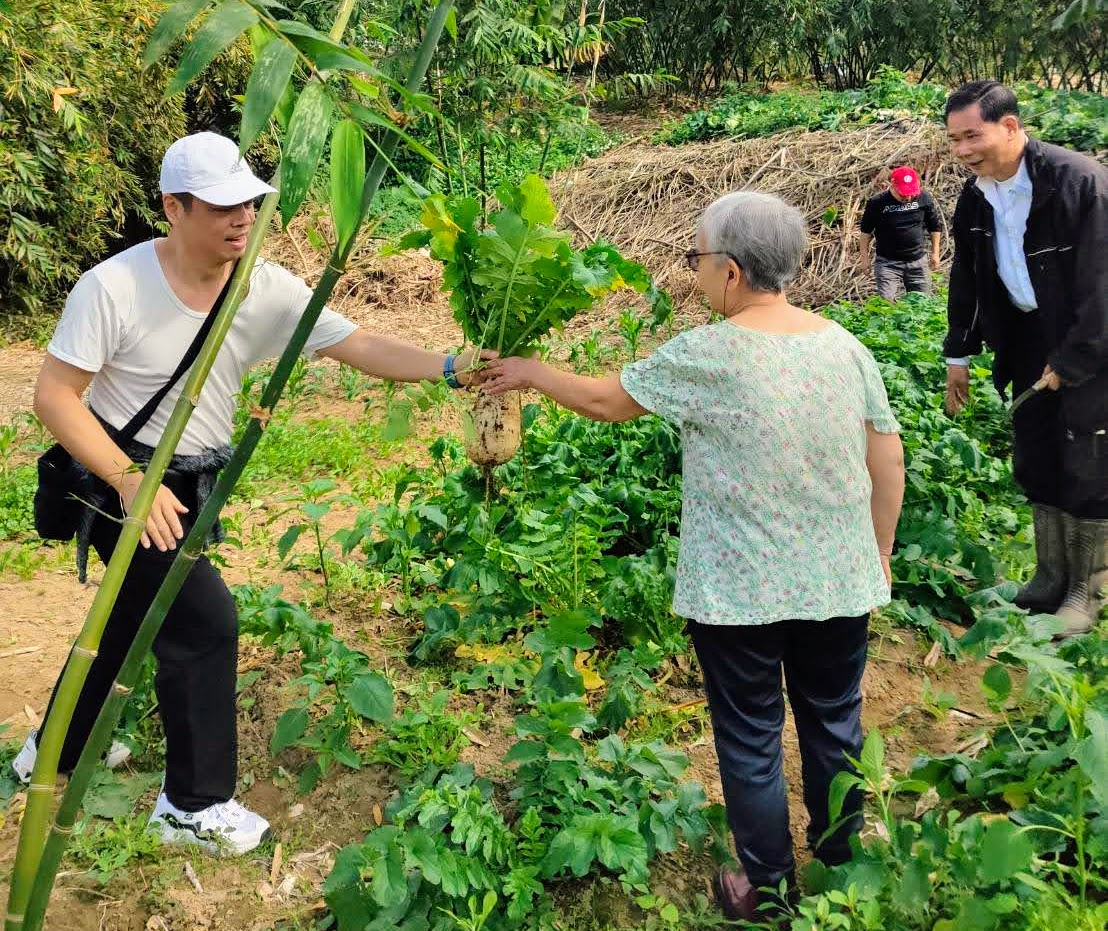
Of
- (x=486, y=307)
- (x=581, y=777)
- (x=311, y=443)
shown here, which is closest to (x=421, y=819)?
(x=581, y=777)

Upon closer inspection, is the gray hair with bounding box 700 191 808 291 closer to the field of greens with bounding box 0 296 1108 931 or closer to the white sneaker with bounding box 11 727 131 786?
the field of greens with bounding box 0 296 1108 931

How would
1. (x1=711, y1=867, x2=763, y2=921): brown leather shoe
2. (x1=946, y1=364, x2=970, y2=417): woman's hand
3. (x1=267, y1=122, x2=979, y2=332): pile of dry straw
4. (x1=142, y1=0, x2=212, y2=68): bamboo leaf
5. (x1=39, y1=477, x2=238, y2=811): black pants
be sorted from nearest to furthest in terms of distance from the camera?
1. (x1=142, y1=0, x2=212, y2=68): bamboo leaf
2. (x1=711, y1=867, x2=763, y2=921): brown leather shoe
3. (x1=39, y1=477, x2=238, y2=811): black pants
4. (x1=946, y1=364, x2=970, y2=417): woman's hand
5. (x1=267, y1=122, x2=979, y2=332): pile of dry straw

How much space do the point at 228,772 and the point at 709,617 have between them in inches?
57.1

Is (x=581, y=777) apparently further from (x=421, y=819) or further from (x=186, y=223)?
(x=186, y=223)

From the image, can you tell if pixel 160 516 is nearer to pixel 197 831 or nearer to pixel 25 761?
→ pixel 197 831

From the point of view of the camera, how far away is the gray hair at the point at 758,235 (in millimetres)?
2115

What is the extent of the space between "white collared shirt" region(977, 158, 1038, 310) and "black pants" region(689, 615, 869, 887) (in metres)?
1.95

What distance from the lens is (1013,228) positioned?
3.58m

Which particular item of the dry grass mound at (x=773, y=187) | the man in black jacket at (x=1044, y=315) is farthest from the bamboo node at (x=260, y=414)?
the dry grass mound at (x=773, y=187)

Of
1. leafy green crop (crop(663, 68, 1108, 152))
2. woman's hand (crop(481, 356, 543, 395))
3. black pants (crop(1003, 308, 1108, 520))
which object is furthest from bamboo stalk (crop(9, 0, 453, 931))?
leafy green crop (crop(663, 68, 1108, 152))

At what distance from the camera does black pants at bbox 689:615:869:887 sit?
2.26 m

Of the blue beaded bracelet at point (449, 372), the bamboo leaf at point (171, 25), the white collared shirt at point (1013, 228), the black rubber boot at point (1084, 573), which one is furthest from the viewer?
the black rubber boot at point (1084, 573)

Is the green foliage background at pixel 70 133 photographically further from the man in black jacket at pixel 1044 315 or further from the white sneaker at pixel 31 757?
the man in black jacket at pixel 1044 315

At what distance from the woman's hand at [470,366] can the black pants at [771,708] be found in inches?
36.6
